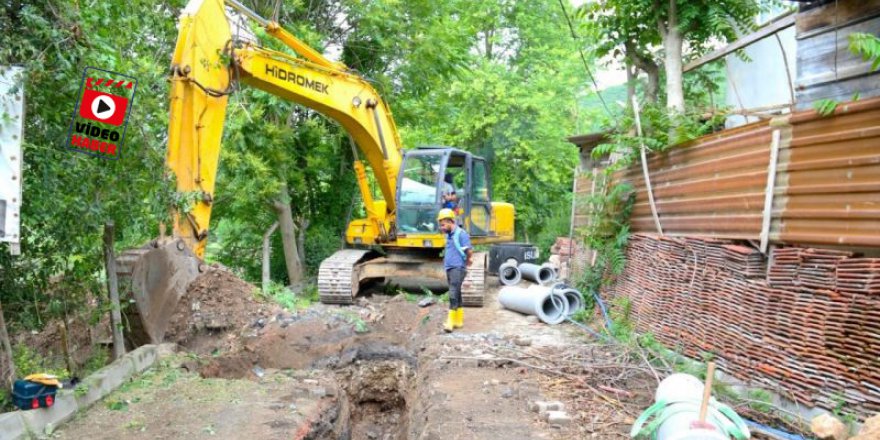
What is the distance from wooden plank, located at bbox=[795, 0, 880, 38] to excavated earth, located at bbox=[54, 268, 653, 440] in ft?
10.9

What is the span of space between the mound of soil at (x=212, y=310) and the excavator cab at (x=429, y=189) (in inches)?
125

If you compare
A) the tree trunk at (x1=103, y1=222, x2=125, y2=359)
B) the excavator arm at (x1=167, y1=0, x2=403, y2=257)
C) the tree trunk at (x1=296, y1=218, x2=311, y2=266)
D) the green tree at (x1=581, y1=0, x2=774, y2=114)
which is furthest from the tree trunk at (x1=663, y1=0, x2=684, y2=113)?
the tree trunk at (x1=296, y1=218, x2=311, y2=266)

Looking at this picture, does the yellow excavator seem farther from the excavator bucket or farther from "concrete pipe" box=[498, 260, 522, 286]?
"concrete pipe" box=[498, 260, 522, 286]

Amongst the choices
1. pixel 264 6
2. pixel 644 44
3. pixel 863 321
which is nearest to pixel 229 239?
pixel 264 6

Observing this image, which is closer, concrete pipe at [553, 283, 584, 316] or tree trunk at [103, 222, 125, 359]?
tree trunk at [103, 222, 125, 359]

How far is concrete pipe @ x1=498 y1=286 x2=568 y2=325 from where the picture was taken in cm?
917

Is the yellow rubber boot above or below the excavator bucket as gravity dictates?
below

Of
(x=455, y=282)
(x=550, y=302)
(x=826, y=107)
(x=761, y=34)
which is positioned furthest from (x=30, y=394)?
(x=761, y=34)

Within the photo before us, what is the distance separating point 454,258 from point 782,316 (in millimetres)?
4453

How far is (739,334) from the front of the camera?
17.6ft

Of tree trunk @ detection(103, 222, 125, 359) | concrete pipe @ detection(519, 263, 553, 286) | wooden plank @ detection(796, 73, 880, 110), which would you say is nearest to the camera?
wooden plank @ detection(796, 73, 880, 110)

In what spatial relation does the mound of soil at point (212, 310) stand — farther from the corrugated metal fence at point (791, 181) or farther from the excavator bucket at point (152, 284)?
the corrugated metal fence at point (791, 181)

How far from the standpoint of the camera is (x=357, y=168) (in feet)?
39.5

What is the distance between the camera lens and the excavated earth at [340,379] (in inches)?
196
